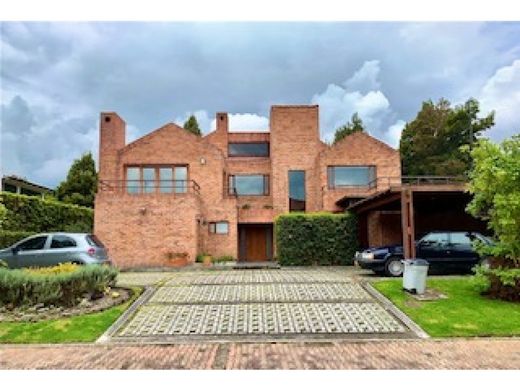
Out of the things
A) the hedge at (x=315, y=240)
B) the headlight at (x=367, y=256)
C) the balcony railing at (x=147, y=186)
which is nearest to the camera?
the headlight at (x=367, y=256)

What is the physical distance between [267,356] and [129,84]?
5.13 meters

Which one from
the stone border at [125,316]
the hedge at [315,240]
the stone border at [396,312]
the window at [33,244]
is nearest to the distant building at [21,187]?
the window at [33,244]

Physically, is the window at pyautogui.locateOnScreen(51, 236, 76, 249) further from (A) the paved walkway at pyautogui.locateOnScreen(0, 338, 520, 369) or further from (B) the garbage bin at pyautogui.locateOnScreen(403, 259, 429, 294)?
(B) the garbage bin at pyautogui.locateOnScreen(403, 259, 429, 294)

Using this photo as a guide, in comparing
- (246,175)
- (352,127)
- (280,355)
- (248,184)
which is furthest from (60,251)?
(352,127)

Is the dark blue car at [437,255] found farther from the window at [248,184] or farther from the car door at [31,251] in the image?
the window at [248,184]

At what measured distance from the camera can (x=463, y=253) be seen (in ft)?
45.9

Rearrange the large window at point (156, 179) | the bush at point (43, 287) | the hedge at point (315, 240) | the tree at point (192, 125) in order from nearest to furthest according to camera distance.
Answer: the bush at point (43, 287) → the hedge at point (315, 240) → the large window at point (156, 179) → the tree at point (192, 125)

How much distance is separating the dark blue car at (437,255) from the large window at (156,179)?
12060 millimetres

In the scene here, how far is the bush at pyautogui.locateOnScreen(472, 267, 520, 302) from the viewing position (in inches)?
383

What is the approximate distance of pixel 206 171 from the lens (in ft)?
77.7

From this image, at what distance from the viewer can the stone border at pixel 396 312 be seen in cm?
771

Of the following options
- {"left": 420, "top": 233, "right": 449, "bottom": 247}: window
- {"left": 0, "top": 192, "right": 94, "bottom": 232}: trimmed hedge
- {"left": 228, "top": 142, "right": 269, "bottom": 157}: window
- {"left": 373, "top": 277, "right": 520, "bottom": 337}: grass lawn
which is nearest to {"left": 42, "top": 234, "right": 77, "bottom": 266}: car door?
{"left": 0, "top": 192, "right": 94, "bottom": 232}: trimmed hedge
